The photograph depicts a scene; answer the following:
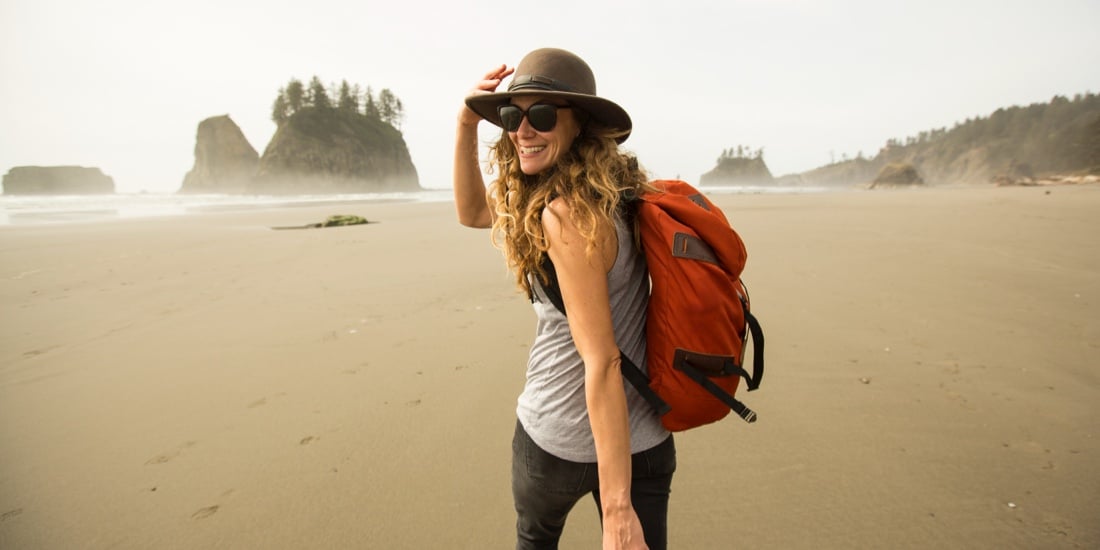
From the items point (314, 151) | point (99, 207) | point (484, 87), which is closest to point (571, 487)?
point (484, 87)

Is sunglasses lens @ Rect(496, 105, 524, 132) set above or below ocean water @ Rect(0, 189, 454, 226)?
below

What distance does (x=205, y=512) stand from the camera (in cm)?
209

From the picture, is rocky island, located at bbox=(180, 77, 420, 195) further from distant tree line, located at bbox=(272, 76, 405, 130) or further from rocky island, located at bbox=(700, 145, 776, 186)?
rocky island, located at bbox=(700, 145, 776, 186)

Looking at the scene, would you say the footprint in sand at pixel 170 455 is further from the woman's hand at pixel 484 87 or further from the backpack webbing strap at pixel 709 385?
the backpack webbing strap at pixel 709 385

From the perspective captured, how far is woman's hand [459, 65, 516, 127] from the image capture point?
142cm

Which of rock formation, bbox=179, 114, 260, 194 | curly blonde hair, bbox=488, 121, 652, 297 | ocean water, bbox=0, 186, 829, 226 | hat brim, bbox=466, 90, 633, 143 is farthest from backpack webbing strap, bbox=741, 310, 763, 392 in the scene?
rock formation, bbox=179, 114, 260, 194

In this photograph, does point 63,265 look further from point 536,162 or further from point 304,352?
point 536,162

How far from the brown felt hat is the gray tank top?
351 millimetres

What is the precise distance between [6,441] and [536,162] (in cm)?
376

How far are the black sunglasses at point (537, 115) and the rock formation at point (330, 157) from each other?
223 ft

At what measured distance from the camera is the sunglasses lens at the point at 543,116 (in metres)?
1.16

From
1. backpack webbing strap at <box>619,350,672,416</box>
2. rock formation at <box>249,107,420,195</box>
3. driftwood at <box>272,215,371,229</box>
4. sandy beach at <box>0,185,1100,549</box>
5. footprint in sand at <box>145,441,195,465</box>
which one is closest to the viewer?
backpack webbing strap at <box>619,350,672,416</box>

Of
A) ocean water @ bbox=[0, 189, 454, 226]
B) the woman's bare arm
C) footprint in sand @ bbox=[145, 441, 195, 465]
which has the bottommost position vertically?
footprint in sand @ bbox=[145, 441, 195, 465]

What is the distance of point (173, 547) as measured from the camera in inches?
75.2
